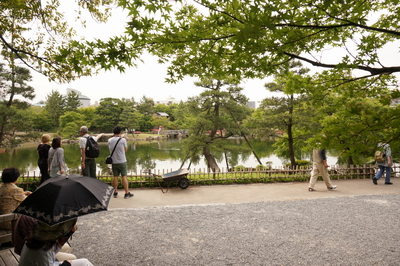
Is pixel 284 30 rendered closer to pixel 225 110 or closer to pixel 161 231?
pixel 161 231

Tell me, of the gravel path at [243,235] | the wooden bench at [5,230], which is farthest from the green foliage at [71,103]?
the wooden bench at [5,230]

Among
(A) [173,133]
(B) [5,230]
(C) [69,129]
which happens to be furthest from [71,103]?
(B) [5,230]

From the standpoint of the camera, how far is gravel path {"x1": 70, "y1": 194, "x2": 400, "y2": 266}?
3.05m

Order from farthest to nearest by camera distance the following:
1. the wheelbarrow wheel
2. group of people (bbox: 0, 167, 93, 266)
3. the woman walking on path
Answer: the wheelbarrow wheel
the woman walking on path
group of people (bbox: 0, 167, 93, 266)

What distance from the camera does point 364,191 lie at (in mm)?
6652

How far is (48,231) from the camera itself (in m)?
1.77

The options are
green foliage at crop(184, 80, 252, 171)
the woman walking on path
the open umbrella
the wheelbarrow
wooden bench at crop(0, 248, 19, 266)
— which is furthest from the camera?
green foliage at crop(184, 80, 252, 171)

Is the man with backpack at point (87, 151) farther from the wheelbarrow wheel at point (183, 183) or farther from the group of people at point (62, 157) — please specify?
the wheelbarrow wheel at point (183, 183)

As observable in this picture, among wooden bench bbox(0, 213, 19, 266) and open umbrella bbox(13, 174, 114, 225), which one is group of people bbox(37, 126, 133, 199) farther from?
open umbrella bbox(13, 174, 114, 225)

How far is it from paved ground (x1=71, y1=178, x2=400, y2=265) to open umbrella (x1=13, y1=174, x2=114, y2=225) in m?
1.22

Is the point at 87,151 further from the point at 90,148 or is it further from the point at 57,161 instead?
the point at 57,161

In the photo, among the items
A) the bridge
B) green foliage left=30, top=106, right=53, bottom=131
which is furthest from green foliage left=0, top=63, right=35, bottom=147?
the bridge

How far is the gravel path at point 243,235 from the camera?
120 inches

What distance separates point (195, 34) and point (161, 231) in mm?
3042
